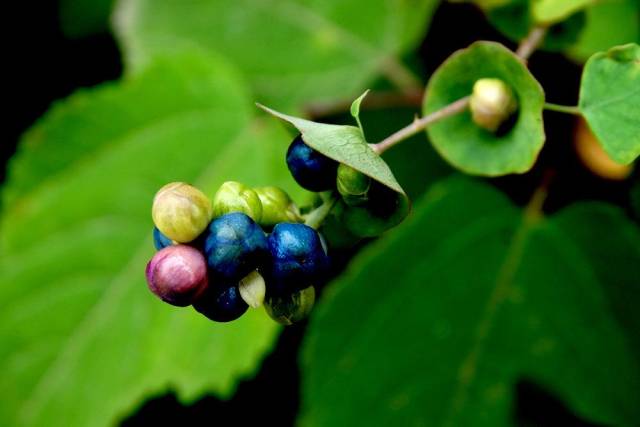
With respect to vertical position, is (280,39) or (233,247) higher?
(233,247)

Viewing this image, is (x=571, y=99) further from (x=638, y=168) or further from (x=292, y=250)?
(x=292, y=250)

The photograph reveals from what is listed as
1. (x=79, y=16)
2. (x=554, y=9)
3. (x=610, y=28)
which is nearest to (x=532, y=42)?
(x=554, y=9)

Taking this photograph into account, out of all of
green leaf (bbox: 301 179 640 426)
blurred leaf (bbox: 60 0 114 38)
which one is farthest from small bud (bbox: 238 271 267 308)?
blurred leaf (bbox: 60 0 114 38)

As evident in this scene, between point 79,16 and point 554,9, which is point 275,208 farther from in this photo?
point 79,16

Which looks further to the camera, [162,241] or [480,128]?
[480,128]

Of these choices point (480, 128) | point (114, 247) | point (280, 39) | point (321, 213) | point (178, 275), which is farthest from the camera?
point (280, 39)

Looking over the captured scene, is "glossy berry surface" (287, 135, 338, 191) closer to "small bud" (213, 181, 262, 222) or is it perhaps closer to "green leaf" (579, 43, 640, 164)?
"small bud" (213, 181, 262, 222)

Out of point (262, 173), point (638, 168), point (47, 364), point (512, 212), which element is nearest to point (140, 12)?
point (262, 173)
